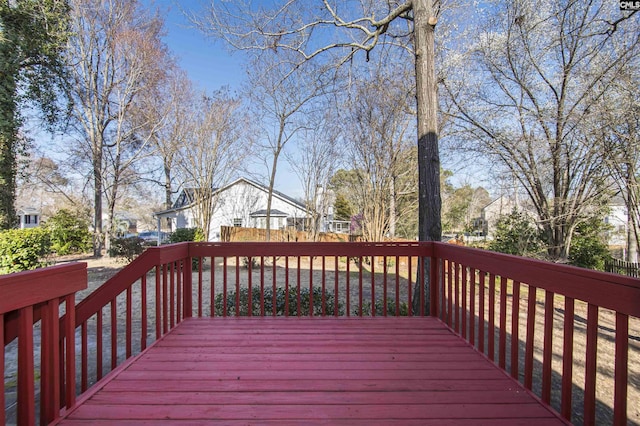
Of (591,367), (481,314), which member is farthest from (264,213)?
(591,367)

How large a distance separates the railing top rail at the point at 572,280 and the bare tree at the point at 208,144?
11.2 m

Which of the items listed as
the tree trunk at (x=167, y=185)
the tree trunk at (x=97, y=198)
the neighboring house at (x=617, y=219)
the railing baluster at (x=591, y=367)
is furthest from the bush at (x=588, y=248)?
the tree trunk at (x=97, y=198)

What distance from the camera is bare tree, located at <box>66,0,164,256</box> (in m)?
11.9

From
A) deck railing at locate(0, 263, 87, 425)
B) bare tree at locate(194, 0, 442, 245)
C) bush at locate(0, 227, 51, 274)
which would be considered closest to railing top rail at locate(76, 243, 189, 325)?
deck railing at locate(0, 263, 87, 425)

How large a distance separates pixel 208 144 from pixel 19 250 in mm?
6569

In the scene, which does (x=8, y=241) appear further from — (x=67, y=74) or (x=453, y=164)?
(x=453, y=164)

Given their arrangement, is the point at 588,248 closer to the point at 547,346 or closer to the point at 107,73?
the point at 547,346

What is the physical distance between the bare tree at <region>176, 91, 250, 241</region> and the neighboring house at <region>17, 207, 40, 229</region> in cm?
2128

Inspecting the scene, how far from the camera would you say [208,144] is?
12.0 meters

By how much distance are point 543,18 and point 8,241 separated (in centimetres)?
1305

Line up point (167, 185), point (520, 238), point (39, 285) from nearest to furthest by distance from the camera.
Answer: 1. point (39, 285)
2. point (520, 238)
3. point (167, 185)

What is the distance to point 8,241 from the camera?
702 centimetres

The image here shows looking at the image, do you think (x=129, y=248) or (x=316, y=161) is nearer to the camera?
(x=129, y=248)

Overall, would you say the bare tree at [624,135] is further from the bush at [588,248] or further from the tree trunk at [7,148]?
the tree trunk at [7,148]
